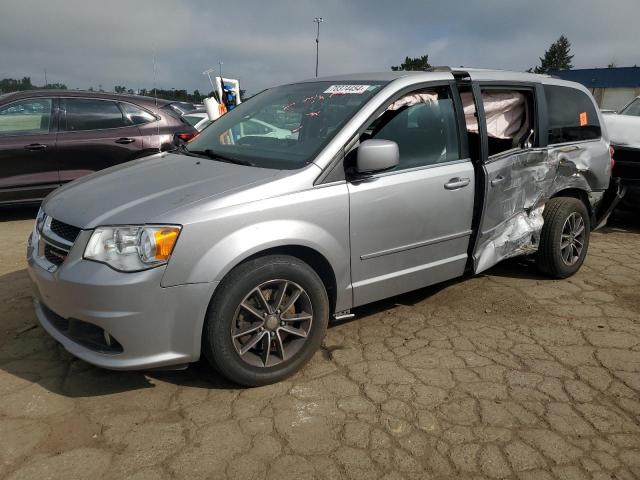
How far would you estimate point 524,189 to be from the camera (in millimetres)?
4105

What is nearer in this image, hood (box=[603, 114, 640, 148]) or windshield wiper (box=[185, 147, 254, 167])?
windshield wiper (box=[185, 147, 254, 167])

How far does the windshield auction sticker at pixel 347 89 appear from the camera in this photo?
340cm

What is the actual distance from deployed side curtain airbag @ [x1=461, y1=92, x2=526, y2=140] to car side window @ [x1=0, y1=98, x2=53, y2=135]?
205 inches

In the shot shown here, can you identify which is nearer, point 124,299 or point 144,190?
point 124,299

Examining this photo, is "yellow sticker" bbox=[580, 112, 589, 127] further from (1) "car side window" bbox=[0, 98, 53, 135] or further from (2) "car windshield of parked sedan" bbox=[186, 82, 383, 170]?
(1) "car side window" bbox=[0, 98, 53, 135]

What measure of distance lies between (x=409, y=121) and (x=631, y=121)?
4.90m

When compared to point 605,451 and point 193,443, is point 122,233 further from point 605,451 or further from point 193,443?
point 605,451

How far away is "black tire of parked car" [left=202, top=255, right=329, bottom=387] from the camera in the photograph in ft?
8.64

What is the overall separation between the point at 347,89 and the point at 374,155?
30.9 inches

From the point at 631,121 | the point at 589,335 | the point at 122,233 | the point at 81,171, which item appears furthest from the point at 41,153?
the point at 631,121

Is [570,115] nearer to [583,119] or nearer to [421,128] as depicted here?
[583,119]

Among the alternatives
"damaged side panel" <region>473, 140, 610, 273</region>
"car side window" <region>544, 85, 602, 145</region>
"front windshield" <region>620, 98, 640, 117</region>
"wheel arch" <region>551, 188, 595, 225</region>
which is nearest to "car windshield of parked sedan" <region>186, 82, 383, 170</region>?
"damaged side panel" <region>473, 140, 610, 273</region>

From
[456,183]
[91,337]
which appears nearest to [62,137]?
[91,337]

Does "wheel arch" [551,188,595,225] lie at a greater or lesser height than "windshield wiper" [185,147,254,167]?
lesser
